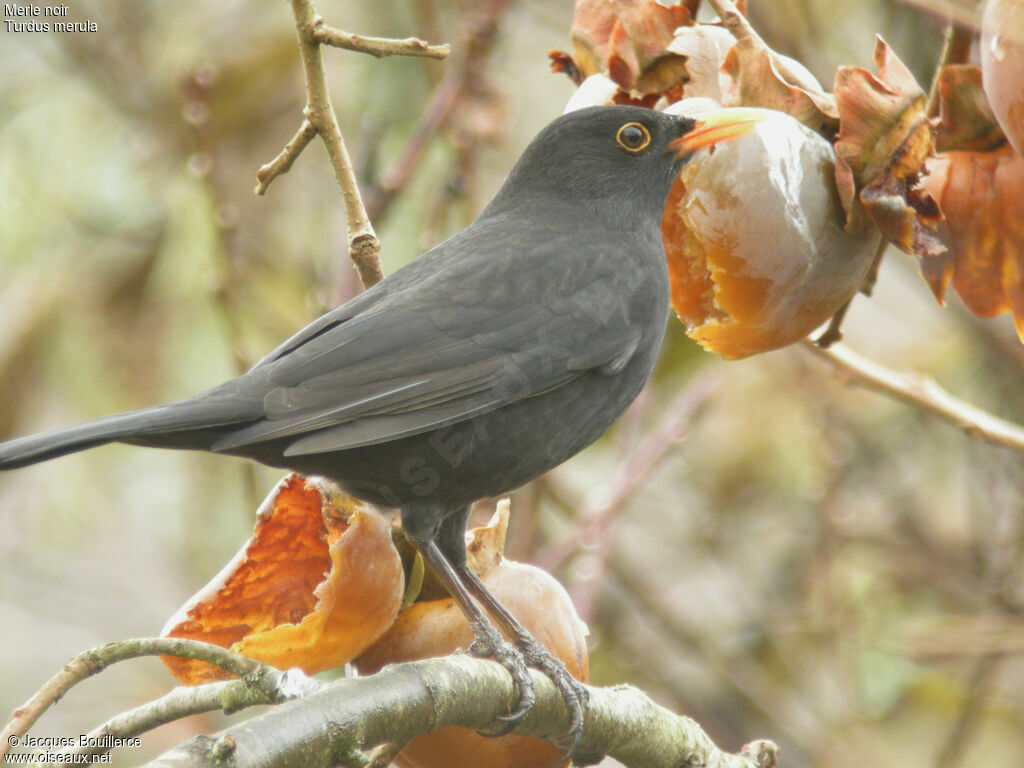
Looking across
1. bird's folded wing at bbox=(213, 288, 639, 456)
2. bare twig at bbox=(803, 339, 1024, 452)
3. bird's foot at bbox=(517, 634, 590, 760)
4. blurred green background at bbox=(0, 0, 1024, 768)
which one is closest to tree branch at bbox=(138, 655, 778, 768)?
bird's foot at bbox=(517, 634, 590, 760)

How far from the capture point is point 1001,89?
7.06 feet

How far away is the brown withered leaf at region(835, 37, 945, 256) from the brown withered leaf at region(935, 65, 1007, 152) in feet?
0.25

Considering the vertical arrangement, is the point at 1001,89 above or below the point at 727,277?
above

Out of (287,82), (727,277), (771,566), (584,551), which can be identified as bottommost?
(771,566)

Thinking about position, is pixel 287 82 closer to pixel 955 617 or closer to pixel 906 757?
pixel 955 617

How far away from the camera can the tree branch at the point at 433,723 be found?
5.41ft

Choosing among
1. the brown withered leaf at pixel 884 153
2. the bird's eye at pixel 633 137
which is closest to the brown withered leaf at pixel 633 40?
the brown withered leaf at pixel 884 153

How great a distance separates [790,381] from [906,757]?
1886mm

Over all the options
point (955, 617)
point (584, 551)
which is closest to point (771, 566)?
point (955, 617)

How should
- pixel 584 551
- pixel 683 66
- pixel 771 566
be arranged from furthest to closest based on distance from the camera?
pixel 771 566, pixel 584 551, pixel 683 66

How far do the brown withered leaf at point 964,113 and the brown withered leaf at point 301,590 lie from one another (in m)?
1.37

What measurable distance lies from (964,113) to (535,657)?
1.39 m

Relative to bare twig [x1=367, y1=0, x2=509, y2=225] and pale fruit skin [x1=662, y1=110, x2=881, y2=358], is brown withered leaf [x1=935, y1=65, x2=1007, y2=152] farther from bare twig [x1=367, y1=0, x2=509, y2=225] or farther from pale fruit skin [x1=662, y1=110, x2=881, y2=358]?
bare twig [x1=367, y1=0, x2=509, y2=225]

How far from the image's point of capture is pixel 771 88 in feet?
8.09
